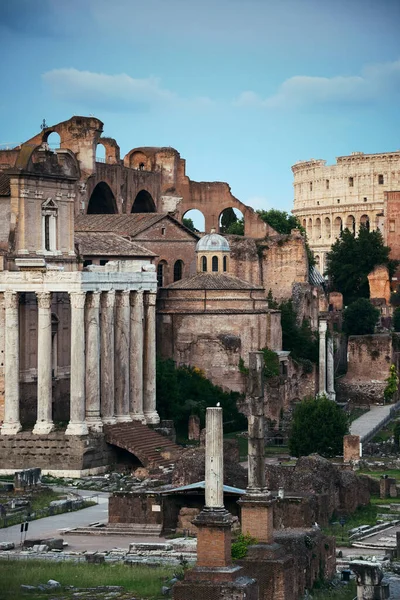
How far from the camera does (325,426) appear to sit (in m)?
66.4

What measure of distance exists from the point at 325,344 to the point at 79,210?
40.0 feet

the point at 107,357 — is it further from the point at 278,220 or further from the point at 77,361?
the point at 278,220

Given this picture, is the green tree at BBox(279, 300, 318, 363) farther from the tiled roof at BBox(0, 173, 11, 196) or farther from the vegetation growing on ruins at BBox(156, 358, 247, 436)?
the tiled roof at BBox(0, 173, 11, 196)

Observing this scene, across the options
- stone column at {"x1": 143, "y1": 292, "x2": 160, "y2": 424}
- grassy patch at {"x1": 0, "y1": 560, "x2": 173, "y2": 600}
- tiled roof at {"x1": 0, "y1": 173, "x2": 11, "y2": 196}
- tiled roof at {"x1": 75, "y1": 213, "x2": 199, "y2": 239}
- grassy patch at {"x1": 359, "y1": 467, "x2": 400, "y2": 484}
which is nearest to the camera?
grassy patch at {"x1": 0, "y1": 560, "x2": 173, "y2": 600}

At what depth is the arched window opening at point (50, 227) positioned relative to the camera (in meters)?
65.6

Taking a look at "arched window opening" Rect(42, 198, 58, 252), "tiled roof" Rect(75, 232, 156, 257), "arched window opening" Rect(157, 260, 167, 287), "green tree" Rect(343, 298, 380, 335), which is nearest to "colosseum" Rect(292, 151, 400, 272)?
"green tree" Rect(343, 298, 380, 335)

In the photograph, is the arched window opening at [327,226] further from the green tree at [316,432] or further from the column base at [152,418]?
the column base at [152,418]

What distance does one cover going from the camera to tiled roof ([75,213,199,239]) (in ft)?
255

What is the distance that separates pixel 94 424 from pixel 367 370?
97.2ft

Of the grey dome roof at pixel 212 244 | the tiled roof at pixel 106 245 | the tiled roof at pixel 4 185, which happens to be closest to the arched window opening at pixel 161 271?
the grey dome roof at pixel 212 244

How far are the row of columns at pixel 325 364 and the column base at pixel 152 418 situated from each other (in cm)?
1757

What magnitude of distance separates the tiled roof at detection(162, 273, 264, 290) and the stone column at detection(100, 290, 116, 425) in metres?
13.4

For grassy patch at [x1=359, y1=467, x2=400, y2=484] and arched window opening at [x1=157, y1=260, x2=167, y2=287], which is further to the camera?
arched window opening at [x1=157, y1=260, x2=167, y2=287]

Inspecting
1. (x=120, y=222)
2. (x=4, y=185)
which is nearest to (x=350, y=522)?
(x=4, y=185)
